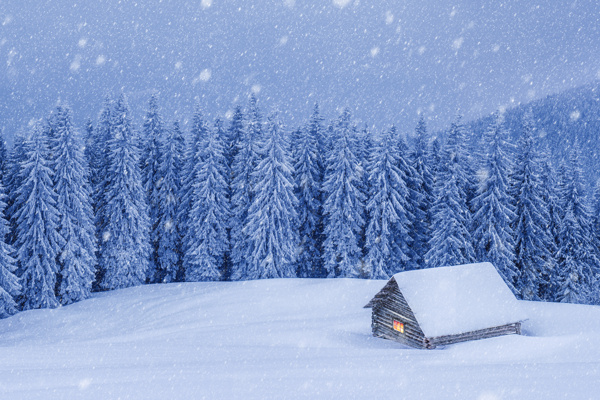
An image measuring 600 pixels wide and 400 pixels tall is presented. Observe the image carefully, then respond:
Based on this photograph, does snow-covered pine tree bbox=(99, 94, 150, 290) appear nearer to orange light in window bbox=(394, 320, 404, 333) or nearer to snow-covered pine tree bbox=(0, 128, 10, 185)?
snow-covered pine tree bbox=(0, 128, 10, 185)

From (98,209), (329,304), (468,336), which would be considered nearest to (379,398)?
(468,336)

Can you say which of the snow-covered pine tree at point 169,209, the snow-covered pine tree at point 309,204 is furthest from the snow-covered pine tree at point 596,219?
the snow-covered pine tree at point 169,209

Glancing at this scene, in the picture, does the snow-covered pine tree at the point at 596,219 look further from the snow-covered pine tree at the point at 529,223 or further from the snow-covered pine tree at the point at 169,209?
the snow-covered pine tree at the point at 169,209

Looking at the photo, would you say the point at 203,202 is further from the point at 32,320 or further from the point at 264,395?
the point at 264,395

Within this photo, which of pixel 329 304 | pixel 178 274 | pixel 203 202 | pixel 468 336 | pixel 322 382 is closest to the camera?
pixel 322 382

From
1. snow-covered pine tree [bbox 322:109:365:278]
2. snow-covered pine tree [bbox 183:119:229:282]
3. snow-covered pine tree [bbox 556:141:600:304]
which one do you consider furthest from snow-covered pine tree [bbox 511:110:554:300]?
snow-covered pine tree [bbox 183:119:229:282]

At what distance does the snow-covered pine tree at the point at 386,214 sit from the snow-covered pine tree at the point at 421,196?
5.66 feet

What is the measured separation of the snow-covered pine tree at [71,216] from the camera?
36.7 m

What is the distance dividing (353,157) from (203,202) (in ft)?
41.9

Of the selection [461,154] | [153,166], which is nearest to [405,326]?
[461,154]

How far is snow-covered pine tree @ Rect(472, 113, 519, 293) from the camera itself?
3775 cm

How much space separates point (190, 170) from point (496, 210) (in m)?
25.0

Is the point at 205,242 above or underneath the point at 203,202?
underneath

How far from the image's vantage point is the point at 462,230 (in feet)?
126
